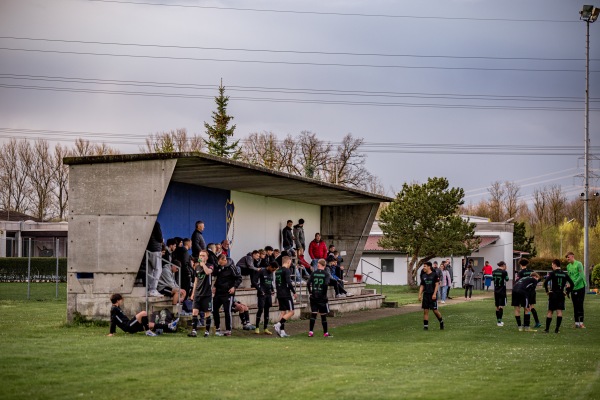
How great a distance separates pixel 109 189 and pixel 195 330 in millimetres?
4488

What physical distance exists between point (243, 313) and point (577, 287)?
9.30 metres

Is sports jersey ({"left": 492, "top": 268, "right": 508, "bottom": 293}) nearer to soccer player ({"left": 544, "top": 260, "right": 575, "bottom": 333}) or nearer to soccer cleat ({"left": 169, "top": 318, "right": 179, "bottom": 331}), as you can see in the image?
soccer player ({"left": 544, "top": 260, "right": 575, "bottom": 333})

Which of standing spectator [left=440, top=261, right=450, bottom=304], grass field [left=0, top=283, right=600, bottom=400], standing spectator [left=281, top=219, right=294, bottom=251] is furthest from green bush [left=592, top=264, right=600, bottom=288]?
grass field [left=0, top=283, right=600, bottom=400]

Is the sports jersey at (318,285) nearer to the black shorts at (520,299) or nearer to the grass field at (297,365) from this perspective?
the grass field at (297,365)

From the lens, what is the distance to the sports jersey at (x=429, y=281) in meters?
22.3

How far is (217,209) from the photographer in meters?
28.0

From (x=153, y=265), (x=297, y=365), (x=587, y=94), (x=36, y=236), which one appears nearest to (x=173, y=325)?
(x=153, y=265)

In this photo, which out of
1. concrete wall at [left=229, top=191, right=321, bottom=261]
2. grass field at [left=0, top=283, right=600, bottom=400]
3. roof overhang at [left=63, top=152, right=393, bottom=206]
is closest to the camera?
grass field at [left=0, top=283, right=600, bottom=400]

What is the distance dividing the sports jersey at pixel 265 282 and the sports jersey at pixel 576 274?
28.0ft

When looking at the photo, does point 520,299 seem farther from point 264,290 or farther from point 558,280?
point 264,290

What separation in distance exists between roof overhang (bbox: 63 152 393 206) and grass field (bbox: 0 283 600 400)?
14.1 ft

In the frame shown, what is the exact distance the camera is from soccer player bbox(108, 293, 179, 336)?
727 inches

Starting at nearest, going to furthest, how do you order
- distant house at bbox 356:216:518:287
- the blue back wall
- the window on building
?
the blue back wall
distant house at bbox 356:216:518:287
the window on building

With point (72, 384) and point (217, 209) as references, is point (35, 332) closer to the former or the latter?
point (72, 384)
